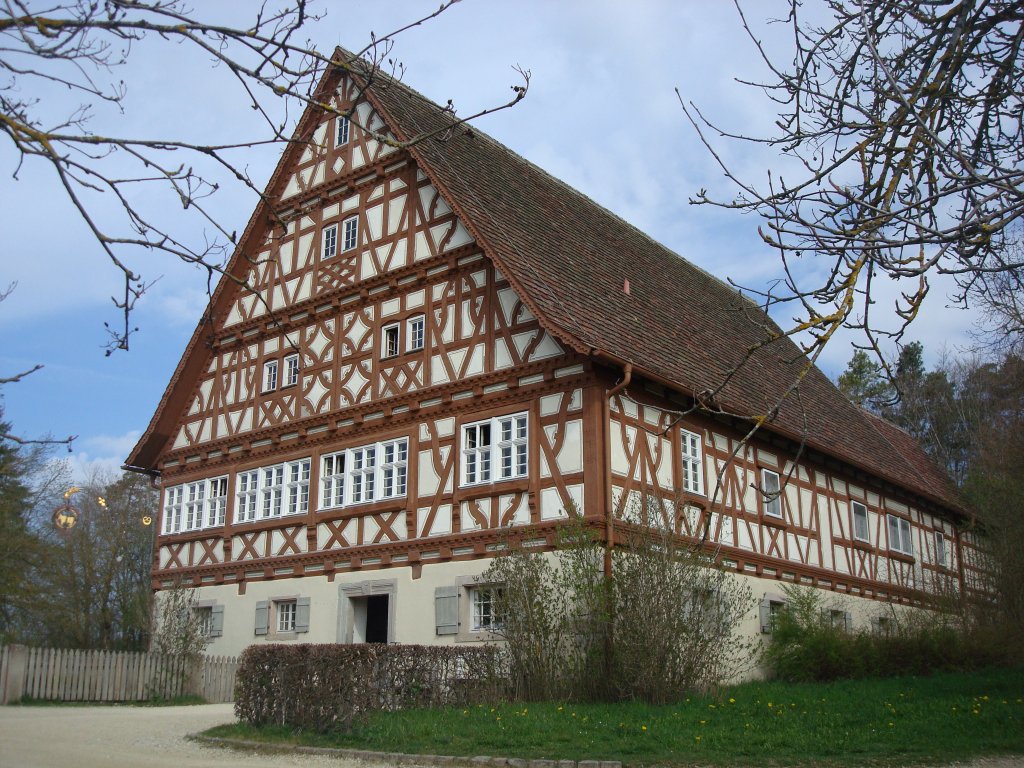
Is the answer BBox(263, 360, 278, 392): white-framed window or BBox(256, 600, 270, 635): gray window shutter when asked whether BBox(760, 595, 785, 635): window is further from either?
BBox(263, 360, 278, 392): white-framed window

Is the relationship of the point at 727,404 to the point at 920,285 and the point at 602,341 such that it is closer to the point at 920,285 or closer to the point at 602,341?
the point at 602,341

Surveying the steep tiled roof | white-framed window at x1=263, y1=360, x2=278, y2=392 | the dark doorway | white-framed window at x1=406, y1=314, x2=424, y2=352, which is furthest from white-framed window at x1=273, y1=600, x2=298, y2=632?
the steep tiled roof

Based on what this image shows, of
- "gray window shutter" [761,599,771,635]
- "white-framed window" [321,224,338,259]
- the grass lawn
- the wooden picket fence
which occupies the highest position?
"white-framed window" [321,224,338,259]

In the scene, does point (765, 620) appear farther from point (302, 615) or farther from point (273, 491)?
point (273, 491)

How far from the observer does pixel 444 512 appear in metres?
18.1

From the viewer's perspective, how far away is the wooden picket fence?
61.4ft

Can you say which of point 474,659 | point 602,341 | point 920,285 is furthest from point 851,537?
point 920,285

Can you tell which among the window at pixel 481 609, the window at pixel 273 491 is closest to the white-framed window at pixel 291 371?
the window at pixel 273 491

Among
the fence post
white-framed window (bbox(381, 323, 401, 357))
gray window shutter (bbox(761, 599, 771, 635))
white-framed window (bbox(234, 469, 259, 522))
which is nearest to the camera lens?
the fence post

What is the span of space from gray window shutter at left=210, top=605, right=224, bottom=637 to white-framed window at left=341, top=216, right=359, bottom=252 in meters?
8.40

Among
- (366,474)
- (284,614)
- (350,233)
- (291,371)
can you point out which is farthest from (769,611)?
(350,233)

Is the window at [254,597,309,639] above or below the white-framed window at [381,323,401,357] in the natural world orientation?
below

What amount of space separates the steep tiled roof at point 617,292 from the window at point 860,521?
103cm

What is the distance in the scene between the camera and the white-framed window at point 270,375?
75.5ft
